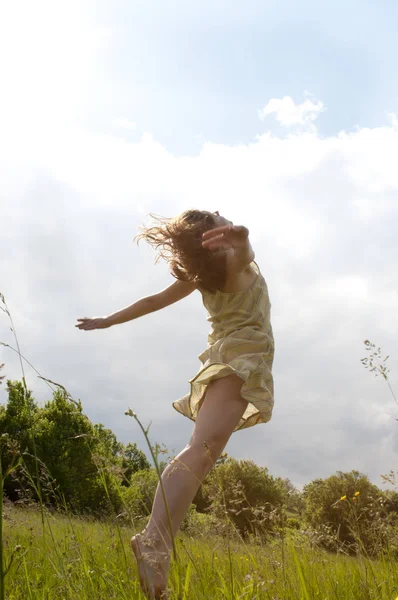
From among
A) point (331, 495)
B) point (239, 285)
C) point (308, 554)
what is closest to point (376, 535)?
point (308, 554)

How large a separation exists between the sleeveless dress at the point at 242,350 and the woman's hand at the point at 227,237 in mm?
483

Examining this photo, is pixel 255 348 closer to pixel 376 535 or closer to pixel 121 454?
pixel 376 535

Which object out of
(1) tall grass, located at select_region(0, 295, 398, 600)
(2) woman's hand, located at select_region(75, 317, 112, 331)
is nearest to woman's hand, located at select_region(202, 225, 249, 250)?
(1) tall grass, located at select_region(0, 295, 398, 600)

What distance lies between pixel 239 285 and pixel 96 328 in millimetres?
1042

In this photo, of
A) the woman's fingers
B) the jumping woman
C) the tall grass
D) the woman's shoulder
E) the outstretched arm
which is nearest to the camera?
the tall grass

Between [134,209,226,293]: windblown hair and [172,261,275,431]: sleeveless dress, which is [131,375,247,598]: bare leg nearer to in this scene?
[172,261,275,431]: sleeveless dress

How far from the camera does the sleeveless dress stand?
2.78 metres

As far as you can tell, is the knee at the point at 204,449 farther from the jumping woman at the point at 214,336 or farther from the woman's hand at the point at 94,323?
the woman's hand at the point at 94,323

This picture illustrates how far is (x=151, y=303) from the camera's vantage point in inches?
138

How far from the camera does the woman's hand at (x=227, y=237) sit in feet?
8.96

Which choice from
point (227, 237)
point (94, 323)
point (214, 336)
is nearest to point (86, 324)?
point (94, 323)

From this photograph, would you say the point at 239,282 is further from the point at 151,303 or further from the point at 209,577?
the point at 209,577

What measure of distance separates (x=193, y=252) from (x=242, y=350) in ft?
2.22

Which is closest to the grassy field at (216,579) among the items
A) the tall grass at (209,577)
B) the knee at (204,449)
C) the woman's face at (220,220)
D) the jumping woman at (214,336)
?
the tall grass at (209,577)
